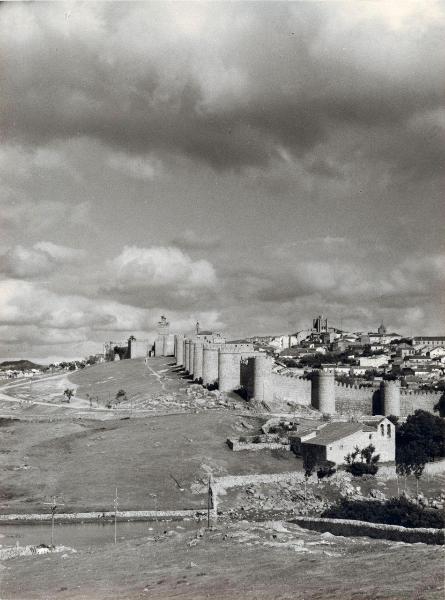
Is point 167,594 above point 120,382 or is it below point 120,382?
below

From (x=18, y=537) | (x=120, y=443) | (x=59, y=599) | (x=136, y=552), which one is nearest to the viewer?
(x=59, y=599)

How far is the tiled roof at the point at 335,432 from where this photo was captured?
45.8m

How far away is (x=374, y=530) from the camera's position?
94.4 ft

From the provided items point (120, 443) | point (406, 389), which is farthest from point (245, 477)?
point (406, 389)

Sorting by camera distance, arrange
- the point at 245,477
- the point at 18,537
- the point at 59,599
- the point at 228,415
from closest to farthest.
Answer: the point at 59,599, the point at 18,537, the point at 245,477, the point at 228,415

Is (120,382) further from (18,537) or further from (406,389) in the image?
(18,537)

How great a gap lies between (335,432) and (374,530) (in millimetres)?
18880

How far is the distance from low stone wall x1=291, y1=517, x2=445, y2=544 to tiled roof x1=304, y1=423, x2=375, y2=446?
13.5m

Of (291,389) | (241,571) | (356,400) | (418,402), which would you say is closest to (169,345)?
(291,389)

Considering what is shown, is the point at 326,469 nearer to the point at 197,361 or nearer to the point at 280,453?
the point at 280,453

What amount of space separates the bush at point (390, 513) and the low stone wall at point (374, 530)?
306cm

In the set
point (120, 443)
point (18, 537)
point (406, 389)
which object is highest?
point (406, 389)

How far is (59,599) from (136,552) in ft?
23.9

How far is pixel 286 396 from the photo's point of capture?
6494 cm
